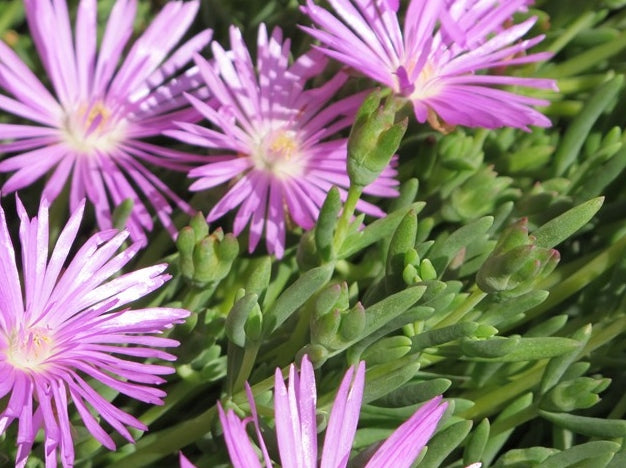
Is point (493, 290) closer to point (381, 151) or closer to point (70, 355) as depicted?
point (381, 151)

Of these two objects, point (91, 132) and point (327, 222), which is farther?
point (91, 132)

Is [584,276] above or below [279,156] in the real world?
below

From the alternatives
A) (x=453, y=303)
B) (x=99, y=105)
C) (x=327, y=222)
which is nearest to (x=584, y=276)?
(x=453, y=303)

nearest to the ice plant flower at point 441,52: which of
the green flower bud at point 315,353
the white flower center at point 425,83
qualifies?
the white flower center at point 425,83

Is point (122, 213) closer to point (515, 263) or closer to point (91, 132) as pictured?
point (91, 132)

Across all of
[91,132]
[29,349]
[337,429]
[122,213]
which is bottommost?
[337,429]

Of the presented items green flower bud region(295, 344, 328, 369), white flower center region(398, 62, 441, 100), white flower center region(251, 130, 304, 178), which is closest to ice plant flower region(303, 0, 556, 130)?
white flower center region(398, 62, 441, 100)

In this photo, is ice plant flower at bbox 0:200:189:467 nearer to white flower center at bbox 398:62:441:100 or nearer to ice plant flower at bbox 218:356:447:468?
ice plant flower at bbox 218:356:447:468
